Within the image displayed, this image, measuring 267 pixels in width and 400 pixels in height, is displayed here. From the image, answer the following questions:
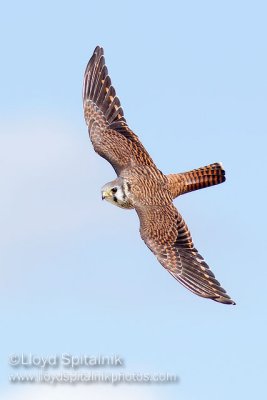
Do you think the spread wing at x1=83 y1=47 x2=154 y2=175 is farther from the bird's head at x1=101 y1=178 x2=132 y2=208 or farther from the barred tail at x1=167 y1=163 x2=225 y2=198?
the barred tail at x1=167 y1=163 x2=225 y2=198

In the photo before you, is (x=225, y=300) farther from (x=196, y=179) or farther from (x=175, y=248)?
(x=196, y=179)

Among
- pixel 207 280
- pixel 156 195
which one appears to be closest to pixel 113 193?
pixel 156 195

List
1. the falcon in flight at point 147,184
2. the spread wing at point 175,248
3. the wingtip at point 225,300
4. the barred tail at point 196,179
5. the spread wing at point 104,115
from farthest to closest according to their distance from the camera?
the spread wing at point 104,115, the barred tail at point 196,179, the falcon in flight at point 147,184, the spread wing at point 175,248, the wingtip at point 225,300

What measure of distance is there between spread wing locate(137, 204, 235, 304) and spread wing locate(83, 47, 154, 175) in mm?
2045

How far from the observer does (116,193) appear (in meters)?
24.6

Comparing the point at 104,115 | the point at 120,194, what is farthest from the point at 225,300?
the point at 104,115

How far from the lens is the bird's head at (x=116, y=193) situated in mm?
24531

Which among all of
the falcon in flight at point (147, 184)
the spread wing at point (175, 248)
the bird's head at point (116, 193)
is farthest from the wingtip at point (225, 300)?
the bird's head at point (116, 193)

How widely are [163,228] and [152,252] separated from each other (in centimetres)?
51

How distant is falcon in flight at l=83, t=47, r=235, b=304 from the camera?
920 inches

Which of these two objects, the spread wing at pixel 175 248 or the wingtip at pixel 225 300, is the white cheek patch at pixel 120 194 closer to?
the spread wing at pixel 175 248

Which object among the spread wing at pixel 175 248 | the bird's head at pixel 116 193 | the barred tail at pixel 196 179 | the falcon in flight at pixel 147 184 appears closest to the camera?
the spread wing at pixel 175 248

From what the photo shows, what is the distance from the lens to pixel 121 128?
26.5m

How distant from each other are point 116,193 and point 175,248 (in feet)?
5.39
